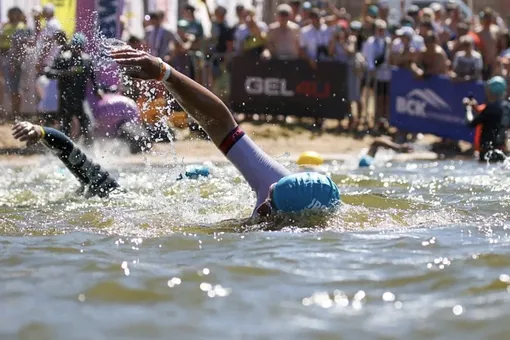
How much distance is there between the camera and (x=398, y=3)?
2119cm

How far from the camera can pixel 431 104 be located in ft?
49.8

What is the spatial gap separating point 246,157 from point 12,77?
9.19 m

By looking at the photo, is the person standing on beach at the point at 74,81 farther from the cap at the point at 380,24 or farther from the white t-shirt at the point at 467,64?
the white t-shirt at the point at 467,64

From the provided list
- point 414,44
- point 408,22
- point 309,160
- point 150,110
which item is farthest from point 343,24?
point 309,160

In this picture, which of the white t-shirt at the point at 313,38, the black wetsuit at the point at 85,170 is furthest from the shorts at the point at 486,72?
the black wetsuit at the point at 85,170

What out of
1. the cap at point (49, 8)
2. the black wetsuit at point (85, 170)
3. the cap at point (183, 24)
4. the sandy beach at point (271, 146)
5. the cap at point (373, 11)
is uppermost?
the cap at point (49, 8)

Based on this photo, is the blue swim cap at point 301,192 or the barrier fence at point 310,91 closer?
the blue swim cap at point 301,192

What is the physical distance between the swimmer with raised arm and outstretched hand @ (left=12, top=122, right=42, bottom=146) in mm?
1599

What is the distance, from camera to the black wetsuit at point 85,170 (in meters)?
8.06

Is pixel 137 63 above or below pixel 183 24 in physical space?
above

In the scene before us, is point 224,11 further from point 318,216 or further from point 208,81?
point 318,216

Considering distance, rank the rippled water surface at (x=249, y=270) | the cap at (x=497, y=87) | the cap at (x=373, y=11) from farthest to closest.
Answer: the cap at (x=373, y=11) → the cap at (x=497, y=87) → the rippled water surface at (x=249, y=270)

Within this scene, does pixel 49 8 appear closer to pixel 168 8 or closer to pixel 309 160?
pixel 168 8

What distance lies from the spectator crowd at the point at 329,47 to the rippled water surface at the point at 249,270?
22.7ft
